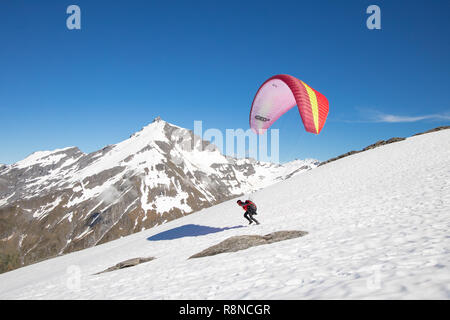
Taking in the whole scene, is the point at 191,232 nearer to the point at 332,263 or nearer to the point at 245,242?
the point at 245,242

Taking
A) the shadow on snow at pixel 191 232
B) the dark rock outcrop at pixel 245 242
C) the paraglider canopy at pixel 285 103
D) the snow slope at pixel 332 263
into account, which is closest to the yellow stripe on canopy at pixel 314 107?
the paraglider canopy at pixel 285 103

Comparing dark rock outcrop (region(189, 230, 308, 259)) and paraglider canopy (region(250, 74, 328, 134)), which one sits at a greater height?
paraglider canopy (region(250, 74, 328, 134))

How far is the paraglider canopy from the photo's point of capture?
524 inches

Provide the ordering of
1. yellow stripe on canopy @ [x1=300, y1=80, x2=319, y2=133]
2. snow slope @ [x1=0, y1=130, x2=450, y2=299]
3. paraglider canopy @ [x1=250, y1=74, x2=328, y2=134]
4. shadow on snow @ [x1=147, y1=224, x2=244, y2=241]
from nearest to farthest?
snow slope @ [x1=0, y1=130, x2=450, y2=299] < paraglider canopy @ [x1=250, y1=74, x2=328, y2=134] < yellow stripe on canopy @ [x1=300, y1=80, x2=319, y2=133] < shadow on snow @ [x1=147, y1=224, x2=244, y2=241]

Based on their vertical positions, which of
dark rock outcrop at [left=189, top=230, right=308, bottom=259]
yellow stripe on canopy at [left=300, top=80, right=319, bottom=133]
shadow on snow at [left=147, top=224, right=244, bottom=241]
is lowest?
shadow on snow at [left=147, top=224, right=244, bottom=241]

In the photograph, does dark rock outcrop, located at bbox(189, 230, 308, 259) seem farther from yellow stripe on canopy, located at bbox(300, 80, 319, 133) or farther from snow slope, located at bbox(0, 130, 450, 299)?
yellow stripe on canopy, located at bbox(300, 80, 319, 133)

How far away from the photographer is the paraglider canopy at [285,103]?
13.3 meters

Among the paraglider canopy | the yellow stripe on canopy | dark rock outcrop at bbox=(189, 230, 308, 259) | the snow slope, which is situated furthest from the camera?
the yellow stripe on canopy

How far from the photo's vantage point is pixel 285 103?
59.1ft

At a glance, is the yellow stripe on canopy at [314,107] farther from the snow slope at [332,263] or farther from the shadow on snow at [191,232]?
the shadow on snow at [191,232]

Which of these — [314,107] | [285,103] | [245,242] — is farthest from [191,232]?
[314,107]

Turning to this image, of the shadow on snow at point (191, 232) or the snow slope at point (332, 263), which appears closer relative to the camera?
the snow slope at point (332, 263)

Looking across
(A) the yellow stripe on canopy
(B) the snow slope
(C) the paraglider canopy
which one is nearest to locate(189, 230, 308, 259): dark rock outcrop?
(B) the snow slope
